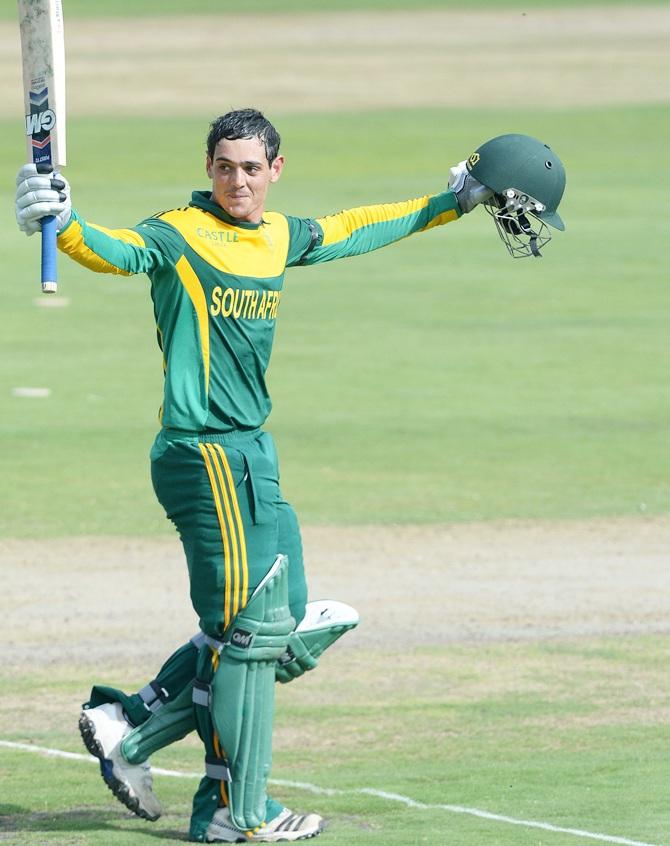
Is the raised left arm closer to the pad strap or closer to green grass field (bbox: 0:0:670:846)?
the pad strap

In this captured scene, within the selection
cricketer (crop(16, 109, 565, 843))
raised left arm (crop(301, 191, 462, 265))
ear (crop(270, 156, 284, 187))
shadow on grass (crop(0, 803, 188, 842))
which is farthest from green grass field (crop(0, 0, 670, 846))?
ear (crop(270, 156, 284, 187))

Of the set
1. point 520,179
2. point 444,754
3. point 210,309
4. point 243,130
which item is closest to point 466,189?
point 520,179

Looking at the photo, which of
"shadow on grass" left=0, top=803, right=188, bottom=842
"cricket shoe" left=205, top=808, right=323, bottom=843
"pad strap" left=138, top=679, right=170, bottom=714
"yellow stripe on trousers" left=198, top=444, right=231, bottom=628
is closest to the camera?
"yellow stripe on trousers" left=198, top=444, right=231, bottom=628

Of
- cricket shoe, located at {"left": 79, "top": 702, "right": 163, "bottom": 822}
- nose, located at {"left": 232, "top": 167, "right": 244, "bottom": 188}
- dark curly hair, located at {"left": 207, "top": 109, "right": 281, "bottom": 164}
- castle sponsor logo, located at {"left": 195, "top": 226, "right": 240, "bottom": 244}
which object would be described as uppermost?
dark curly hair, located at {"left": 207, "top": 109, "right": 281, "bottom": 164}

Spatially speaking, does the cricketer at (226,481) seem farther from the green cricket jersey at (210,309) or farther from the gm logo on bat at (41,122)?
the gm logo on bat at (41,122)

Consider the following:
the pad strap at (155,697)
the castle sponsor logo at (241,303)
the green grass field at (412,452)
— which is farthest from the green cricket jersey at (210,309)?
the green grass field at (412,452)

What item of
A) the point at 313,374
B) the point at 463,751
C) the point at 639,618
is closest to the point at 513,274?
the point at 313,374

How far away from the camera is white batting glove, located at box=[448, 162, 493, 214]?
282 inches

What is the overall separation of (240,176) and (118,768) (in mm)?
2016

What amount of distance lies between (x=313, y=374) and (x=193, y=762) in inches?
409

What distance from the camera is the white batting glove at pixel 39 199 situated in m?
6.02

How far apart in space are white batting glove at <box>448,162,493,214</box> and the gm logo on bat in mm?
1501

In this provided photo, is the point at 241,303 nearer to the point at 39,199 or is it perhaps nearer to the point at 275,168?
the point at 275,168

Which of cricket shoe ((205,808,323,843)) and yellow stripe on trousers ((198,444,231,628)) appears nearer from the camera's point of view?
yellow stripe on trousers ((198,444,231,628))
